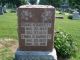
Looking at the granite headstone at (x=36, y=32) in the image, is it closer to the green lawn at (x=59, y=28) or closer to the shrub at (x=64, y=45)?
the shrub at (x=64, y=45)

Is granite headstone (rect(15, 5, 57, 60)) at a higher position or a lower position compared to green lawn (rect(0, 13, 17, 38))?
higher

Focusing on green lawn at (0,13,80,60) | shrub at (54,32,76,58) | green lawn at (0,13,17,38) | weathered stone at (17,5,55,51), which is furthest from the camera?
green lawn at (0,13,17,38)

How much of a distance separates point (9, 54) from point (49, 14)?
85.2 inches

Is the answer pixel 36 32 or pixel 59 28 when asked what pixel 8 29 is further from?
pixel 36 32

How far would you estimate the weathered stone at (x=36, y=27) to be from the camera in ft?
23.4

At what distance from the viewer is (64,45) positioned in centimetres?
861

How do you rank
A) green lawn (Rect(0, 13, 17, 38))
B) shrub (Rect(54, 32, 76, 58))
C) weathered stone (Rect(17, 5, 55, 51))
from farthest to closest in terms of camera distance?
green lawn (Rect(0, 13, 17, 38)) < shrub (Rect(54, 32, 76, 58)) < weathered stone (Rect(17, 5, 55, 51))

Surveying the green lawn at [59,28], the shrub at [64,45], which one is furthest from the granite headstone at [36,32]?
the green lawn at [59,28]

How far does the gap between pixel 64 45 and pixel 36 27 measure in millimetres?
1721

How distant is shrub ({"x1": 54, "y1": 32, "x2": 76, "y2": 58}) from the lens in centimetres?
850

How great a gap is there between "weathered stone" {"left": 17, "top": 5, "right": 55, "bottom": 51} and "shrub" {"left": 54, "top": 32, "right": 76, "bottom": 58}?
122 cm

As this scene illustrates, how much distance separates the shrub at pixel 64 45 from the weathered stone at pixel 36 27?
48.0 inches

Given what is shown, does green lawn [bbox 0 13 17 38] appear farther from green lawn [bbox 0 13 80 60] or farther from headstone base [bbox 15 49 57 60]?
headstone base [bbox 15 49 57 60]

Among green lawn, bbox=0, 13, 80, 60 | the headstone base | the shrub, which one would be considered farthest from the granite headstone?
green lawn, bbox=0, 13, 80, 60
